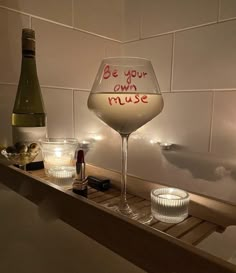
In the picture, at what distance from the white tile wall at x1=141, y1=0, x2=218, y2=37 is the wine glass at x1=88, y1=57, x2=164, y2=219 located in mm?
350

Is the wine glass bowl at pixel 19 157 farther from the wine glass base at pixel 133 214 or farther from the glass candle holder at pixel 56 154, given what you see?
the wine glass base at pixel 133 214

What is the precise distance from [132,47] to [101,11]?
0.46 ft

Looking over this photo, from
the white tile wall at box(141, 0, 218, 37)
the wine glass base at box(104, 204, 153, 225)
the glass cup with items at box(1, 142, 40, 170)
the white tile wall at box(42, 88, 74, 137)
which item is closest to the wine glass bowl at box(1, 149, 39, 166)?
the glass cup with items at box(1, 142, 40, 170)

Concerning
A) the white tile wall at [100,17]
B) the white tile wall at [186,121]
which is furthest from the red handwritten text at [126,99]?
the white tile wall at [100,17]

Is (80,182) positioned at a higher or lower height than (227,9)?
lower

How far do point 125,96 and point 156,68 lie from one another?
17.5 inches

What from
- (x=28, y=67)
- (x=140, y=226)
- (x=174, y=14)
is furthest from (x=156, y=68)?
(x=140, y=226)

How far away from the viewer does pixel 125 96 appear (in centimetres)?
36

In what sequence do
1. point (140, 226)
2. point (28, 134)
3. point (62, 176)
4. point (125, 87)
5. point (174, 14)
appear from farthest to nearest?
point (174, 14)
point (28, 134)
point (62, 176)
point (125, 87)
point (140, 226)

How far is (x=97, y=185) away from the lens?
0.49 meters

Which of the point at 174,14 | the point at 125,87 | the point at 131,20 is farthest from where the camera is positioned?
the point at 131,20

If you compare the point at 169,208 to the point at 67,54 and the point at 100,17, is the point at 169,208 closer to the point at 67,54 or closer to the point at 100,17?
the point at 67,54

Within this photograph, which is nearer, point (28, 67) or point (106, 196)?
point (106, 196)

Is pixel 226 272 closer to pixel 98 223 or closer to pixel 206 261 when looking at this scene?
pixel 206 261
